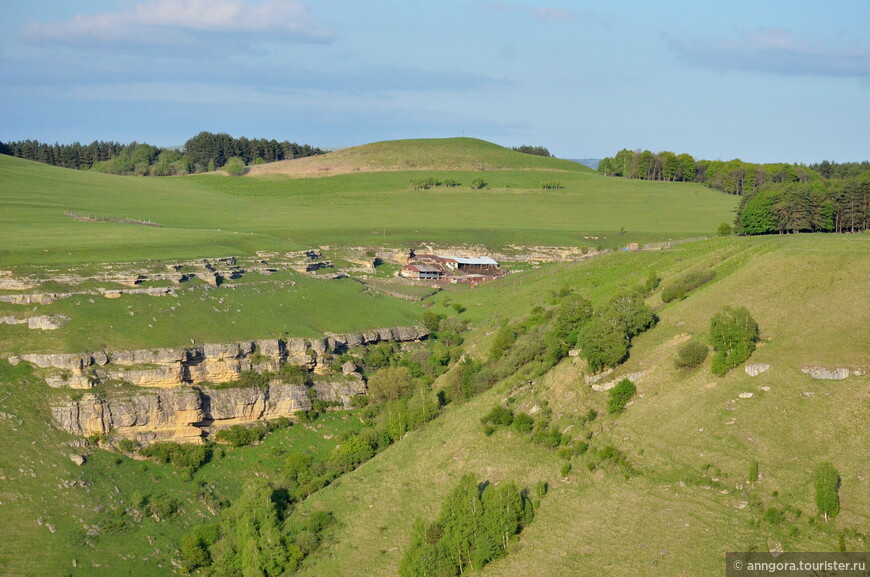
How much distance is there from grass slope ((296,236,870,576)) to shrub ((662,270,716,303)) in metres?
1.47

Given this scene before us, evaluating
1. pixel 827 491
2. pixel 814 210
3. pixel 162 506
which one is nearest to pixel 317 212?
pixel 814 210

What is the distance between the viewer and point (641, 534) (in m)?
44.9

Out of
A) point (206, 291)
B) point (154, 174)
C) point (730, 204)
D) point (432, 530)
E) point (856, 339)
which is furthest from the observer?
point (154, 174)

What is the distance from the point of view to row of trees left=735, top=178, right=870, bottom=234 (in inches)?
3730

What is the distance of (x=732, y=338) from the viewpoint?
5688cm

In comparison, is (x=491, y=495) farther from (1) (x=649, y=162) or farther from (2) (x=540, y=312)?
(1) (x=649, y=162)

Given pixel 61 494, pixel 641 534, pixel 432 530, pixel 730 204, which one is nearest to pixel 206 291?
pixel 61 494

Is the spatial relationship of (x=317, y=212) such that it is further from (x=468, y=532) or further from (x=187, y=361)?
(x=468, y=532)

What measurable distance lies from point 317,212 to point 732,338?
92084mm

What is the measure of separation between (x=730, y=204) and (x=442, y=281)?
2720 inches

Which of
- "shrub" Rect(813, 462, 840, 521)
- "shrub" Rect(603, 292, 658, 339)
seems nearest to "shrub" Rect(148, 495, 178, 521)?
"shrub" Rect(603, 292, 658, 339)

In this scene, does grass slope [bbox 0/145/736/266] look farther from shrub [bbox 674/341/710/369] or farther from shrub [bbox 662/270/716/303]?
shrub [bbox 674/341/710/369]

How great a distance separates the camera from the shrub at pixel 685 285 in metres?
70.8

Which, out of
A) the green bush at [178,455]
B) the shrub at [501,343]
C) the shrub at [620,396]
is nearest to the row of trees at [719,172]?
the shrub at [501,343]
